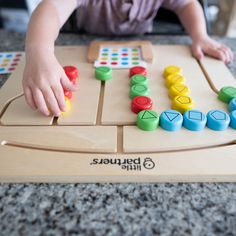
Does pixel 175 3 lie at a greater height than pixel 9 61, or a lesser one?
Result: greater

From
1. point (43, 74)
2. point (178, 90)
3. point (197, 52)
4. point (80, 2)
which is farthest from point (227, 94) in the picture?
point (80, 2)

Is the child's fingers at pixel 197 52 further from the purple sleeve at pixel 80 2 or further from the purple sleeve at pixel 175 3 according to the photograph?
the purple sleeve at pixel 80 2

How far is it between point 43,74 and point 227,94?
0.28 metres

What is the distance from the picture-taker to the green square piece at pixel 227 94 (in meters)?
0.42

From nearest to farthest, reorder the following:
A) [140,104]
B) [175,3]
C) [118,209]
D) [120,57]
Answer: [118,209] → [140,104] → [120,57] → [175,3]

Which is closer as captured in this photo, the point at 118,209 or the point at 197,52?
the point at 118,209

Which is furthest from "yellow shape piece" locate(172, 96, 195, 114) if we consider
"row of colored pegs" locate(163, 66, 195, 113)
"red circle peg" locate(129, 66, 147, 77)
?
"red circle peg" locate(129, 66, 147, 77)

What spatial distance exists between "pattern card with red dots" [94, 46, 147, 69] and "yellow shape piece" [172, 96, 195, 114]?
A: 5.7 inches

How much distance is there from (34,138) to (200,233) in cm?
23

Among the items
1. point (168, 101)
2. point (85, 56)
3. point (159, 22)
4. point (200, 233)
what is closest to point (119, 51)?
point (85, 56)

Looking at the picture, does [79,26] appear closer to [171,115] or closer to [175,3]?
[175,3]

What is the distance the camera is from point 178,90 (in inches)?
17.1

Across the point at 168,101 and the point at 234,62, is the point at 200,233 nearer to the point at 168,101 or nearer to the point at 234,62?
the point at 168,101

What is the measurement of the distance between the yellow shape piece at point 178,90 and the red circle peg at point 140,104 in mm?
45
